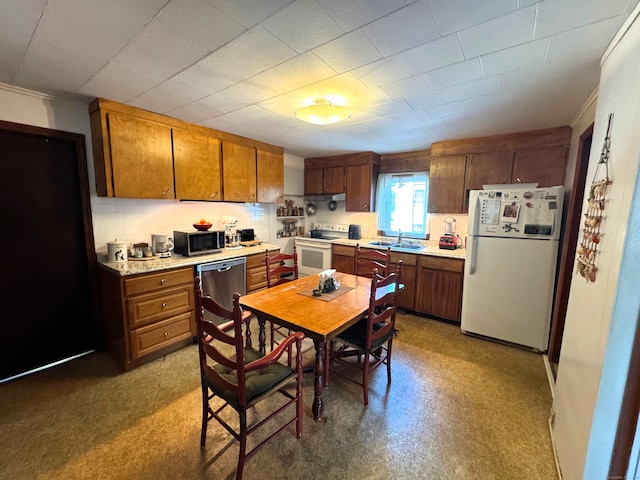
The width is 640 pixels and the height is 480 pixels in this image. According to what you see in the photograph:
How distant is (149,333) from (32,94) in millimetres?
2180

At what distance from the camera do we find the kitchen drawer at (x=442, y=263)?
3162mm

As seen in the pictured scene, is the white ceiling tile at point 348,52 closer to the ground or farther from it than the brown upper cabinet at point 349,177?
farther from it

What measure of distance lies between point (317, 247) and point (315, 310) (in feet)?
8.66

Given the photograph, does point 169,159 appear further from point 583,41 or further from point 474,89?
point 583,41

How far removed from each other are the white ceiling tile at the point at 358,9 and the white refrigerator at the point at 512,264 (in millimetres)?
2242

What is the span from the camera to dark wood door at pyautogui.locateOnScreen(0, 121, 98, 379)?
215cm

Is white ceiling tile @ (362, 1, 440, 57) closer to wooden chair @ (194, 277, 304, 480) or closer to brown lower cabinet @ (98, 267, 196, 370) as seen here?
wooden chair @ (194, 277, 304, 480)

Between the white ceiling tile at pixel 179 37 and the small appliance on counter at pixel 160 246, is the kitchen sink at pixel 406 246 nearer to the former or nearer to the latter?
the small appliance on counter at pixel 160 246

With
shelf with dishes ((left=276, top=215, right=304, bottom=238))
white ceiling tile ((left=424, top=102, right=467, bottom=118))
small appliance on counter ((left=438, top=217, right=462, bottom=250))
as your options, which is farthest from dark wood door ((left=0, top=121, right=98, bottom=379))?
small appliance on counter ((left=438, top=217, right=462, bottom=250))

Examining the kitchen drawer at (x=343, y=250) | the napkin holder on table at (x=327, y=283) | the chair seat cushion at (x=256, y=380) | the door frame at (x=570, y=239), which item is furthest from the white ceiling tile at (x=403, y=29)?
the kitchen drawer at (x=343, y=250)

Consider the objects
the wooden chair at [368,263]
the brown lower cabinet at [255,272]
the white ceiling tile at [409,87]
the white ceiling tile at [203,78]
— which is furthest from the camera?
the brown lower cabinet at [255,272]

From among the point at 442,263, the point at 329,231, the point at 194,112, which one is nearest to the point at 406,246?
the point at 442,263

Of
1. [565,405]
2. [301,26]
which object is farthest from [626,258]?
[301,26]

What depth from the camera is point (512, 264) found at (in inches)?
107
